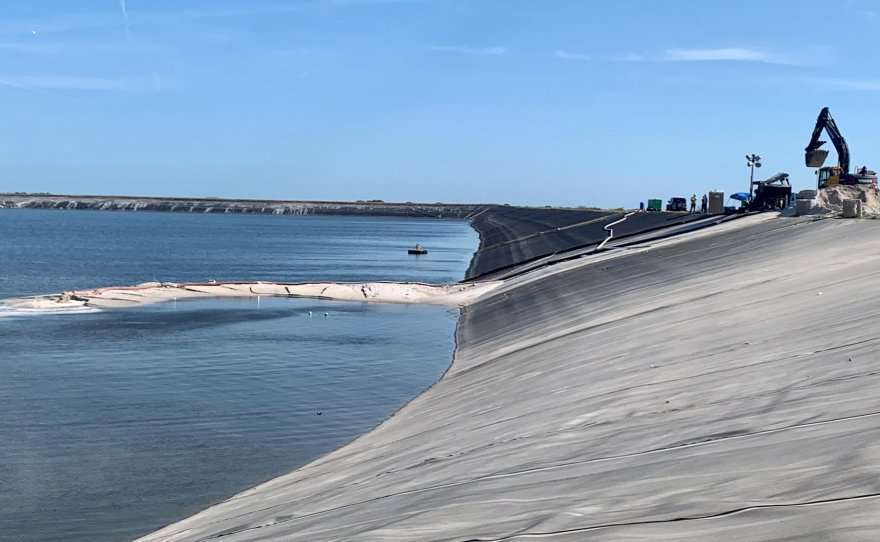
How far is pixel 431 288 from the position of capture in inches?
2109

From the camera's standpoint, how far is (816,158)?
2468 inches

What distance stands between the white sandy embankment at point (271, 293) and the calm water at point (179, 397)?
5.91 ft

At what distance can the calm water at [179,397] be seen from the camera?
17.6 metres

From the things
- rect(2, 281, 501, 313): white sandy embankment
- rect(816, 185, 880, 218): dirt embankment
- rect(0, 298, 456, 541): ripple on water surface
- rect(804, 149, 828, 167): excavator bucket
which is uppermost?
rect(804, 149, 828, 167): excavator bucket

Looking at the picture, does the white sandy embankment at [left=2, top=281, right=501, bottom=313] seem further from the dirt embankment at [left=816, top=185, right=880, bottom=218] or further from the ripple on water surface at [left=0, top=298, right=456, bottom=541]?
the dirt embankment at [left=816, top=185, right=880, bottom=218]

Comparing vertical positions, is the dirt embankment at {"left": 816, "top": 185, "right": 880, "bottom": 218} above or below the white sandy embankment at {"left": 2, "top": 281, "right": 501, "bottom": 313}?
above

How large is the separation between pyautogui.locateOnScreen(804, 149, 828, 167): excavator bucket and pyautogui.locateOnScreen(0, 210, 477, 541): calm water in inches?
1141

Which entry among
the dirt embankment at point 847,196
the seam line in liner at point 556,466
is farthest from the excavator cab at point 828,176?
the seam line in liner at point 556,466

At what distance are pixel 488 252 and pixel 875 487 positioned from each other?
8432cm

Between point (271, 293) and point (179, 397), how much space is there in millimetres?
27741

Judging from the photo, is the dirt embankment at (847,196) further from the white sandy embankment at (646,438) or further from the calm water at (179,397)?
the calm water at (179,397)

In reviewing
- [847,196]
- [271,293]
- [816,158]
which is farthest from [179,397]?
[816,158]

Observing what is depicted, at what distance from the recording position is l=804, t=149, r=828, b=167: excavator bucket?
62.2 m

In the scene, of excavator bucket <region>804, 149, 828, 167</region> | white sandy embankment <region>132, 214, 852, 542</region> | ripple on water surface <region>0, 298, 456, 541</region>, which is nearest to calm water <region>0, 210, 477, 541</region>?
ripple on water surface <region>0, 298, 456, 541</region>
